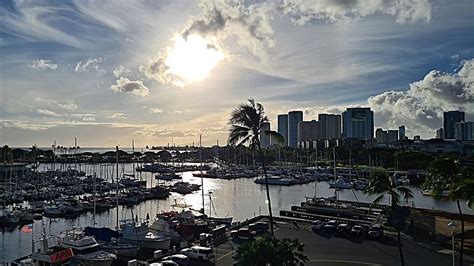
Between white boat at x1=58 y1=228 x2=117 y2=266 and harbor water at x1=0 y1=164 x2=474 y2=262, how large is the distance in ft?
32.5

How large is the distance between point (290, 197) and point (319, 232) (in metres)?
39.5

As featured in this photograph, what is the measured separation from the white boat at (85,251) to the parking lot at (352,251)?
5963 millimetres

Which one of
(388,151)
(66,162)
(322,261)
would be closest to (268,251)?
(322,261)

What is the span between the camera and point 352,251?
25.8 metres

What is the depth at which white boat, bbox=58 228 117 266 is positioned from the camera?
22688 millimetres

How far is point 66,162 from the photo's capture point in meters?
144

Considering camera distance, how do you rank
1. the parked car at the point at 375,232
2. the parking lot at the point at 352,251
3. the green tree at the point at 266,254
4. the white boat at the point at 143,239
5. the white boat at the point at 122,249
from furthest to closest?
1. the white boat at the point at 143,239
2. the parked car at the point at 375,232
3. the white boat at the point at 122,249
4. the parking lot at the point at 352,251
5. the green tree at the point at 266,254

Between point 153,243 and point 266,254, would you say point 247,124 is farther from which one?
point 153,243

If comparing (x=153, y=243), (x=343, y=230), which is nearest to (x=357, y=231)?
(x=343, y=230)

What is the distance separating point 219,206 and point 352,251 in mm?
36669

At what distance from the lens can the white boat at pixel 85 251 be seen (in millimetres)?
22688

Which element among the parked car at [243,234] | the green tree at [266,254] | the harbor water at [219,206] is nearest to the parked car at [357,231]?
the harbor water at [219,206]

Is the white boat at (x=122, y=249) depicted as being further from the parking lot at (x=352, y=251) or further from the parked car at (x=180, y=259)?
the parking lot at (x=352, y=251)

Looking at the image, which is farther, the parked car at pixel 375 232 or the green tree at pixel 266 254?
the parked car at pixel 375 232
